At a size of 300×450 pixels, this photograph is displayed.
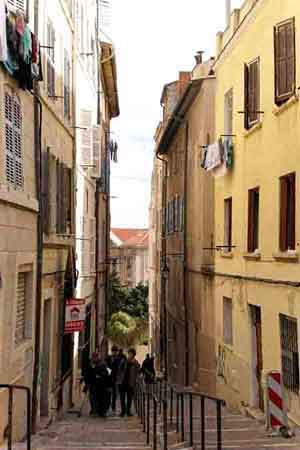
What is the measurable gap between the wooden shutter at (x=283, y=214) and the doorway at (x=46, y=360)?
5123 mm

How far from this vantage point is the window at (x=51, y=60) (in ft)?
48.6

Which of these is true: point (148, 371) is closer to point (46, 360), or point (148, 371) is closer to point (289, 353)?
point (46, 360)

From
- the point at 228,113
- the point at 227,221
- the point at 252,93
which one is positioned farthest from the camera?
the point at 227,221

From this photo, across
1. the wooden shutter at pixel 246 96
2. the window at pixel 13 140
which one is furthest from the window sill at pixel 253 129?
the window at pixel 13 140

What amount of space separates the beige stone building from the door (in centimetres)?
563

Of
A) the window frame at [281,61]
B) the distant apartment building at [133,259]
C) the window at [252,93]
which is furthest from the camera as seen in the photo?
the distant apartment building at [133,259]

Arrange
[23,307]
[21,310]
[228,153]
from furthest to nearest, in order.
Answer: [228,153]
[23,307]
[21,310]

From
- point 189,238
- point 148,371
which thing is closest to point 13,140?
point 148,371

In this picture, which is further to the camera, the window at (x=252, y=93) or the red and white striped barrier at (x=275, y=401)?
the window at (x=252, y=93)

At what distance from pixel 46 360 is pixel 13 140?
5758 mm

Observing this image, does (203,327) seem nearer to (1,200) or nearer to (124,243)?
(1,200)

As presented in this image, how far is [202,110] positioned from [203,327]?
6.52m

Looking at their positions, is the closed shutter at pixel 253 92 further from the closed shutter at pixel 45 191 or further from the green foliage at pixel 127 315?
the green foliage at pixel 127 315

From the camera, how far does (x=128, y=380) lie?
16625mm
